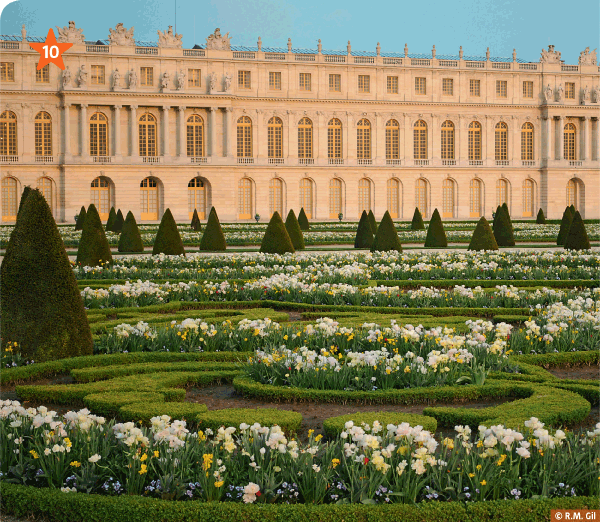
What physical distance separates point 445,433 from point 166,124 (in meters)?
48.4

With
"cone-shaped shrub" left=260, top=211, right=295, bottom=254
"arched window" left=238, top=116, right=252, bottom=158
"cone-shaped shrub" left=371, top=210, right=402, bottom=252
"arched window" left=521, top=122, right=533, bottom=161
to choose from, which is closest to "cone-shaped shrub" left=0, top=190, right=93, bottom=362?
"cone-shaped shrub" left=260, top=211, right=295, bottom=254

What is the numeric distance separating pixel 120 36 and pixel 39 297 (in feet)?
156

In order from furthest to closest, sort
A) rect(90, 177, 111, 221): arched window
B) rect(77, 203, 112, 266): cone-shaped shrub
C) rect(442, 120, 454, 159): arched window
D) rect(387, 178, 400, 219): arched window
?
rect(442, 120, 454, 159): arched window → rect(387, 178, 400, 219): arched window → rect(90, 177, 111, 221): arched window → rect(77, 203, 112, 266): cone-shaped shrub

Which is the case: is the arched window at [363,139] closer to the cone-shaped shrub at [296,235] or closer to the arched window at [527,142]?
the arched window at [527,142]

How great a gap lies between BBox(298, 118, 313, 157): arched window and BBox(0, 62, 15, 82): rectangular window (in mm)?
19744

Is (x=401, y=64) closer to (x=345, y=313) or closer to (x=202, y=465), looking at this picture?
(x=345, y=313)

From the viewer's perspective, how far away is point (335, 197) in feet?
183

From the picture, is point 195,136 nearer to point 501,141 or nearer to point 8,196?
point 8,196

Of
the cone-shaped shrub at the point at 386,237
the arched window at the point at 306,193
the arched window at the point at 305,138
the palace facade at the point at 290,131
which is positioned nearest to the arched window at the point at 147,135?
the palace facade at the point at 290,131

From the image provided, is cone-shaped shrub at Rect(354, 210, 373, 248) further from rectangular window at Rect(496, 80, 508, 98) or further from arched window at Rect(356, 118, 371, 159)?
rectangular window at Rect(496, 80, 508, 98)

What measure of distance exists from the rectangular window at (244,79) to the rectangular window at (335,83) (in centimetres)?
602

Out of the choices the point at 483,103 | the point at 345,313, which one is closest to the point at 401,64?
the point at 483,103

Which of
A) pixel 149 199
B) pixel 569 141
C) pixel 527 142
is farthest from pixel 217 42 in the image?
pixel 569 141

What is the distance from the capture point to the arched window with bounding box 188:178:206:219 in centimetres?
5309
